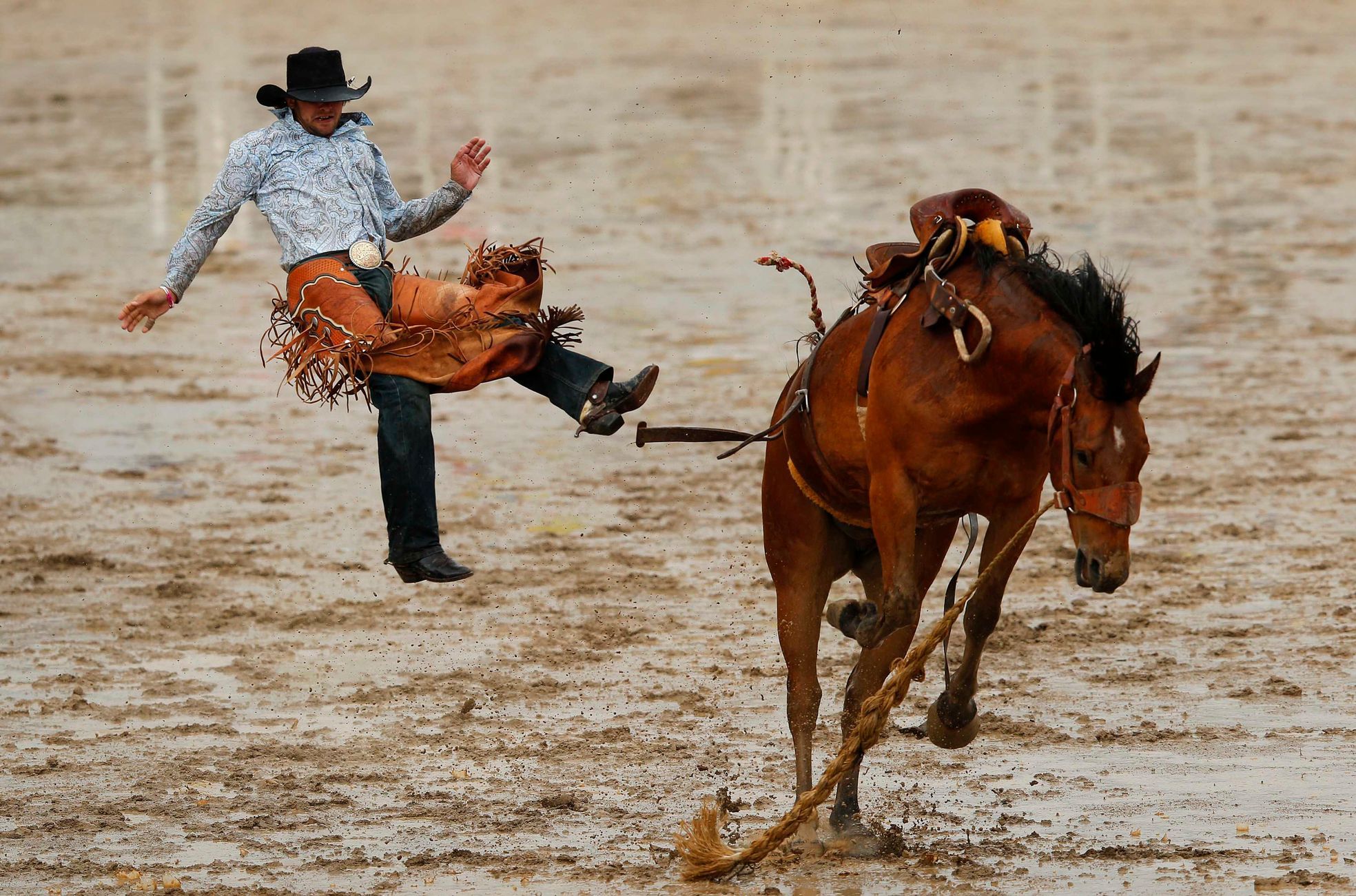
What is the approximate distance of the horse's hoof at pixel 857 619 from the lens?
6941 millimetres

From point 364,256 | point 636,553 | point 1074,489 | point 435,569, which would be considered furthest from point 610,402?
point 636,553

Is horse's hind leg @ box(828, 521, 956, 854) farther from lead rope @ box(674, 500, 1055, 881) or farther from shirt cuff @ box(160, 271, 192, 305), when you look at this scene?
shirt cuff @ box(160, 271, 192, 305)

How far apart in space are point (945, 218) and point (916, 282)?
232mm

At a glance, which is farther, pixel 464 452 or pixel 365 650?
pixel 464 452

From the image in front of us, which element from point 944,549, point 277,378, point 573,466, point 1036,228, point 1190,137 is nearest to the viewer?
point 944,549

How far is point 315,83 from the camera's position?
756 cm

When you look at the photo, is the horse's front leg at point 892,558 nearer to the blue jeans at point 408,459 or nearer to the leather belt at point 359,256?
the blue jeans at point 408,459

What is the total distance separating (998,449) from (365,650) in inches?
165

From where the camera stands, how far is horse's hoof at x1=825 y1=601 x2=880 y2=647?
6941 mm

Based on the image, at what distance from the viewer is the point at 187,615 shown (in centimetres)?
1047

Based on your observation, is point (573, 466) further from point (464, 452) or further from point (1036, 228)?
point (1036, 228)

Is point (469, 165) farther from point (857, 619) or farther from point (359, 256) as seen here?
point (857, 619)

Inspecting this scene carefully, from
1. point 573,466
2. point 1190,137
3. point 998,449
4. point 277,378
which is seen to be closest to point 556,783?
point 998,449

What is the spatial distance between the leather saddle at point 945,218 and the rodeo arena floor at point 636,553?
79.2 inches
